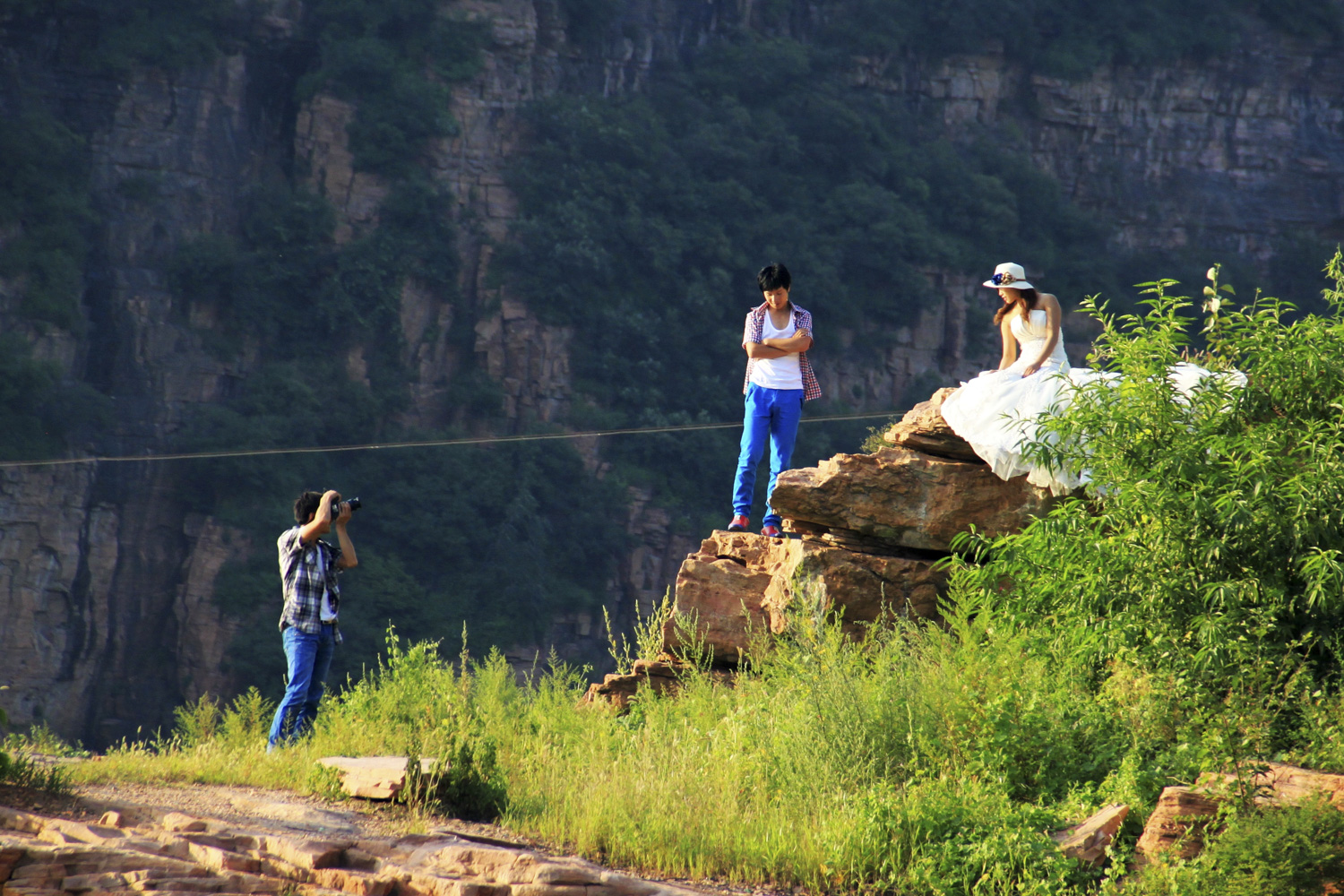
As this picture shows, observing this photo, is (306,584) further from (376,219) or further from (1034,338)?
(376,219)

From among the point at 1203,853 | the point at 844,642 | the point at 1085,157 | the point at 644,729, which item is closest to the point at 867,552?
the point at 844,642

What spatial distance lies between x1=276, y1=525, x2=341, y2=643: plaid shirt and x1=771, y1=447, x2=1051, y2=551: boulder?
2.37 metres

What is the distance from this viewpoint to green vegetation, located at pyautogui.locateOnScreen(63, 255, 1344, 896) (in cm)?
454

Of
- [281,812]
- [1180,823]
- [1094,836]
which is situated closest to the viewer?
[1180,823]

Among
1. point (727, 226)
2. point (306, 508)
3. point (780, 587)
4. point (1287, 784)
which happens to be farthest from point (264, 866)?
point (727, 226)

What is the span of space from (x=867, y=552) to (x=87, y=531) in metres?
25.6

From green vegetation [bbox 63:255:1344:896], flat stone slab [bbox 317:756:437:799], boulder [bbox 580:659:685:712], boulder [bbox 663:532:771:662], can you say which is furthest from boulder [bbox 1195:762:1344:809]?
boulder [bbox 580:659:685:712]

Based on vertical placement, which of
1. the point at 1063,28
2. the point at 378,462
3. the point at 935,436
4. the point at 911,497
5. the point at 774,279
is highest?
the point at 1063,28

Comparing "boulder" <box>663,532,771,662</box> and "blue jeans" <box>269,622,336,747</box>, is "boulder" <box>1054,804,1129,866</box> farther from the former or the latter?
"blue jeans" <box>269,622,336,747</box>

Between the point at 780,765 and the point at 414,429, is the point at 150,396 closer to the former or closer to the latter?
the point at 414,429

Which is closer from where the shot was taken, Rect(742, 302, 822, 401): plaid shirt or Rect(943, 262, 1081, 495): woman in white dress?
Rect(943, 262, 1081, 495): woman in white dress

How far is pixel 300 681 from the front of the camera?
21.4 feet

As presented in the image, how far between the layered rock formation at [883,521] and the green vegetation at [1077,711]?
0.72m

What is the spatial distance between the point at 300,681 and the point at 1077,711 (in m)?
3.63
